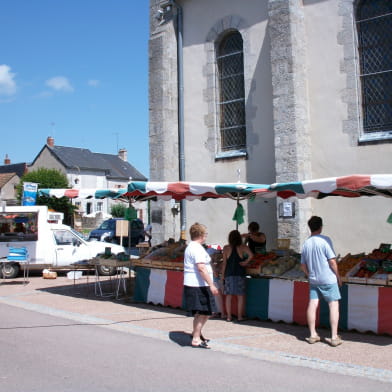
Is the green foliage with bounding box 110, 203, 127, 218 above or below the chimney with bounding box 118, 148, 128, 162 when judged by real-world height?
below

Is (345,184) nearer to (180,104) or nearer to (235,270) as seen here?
(235,270)

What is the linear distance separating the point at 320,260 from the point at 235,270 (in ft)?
5.95

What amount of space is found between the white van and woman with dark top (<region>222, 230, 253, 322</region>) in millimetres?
7549

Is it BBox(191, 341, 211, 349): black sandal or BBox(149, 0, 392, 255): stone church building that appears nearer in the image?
BBox(191, 341, 211, 349): black sandal

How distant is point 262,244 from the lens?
10.0 meters

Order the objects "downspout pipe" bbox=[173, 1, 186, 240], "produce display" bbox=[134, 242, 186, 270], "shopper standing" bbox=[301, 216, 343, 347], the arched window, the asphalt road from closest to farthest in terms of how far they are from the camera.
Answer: the asphalt road
"shopper standing" bbox=[301, 216, 343, 347]
"produce display" bbox=[134, 242, 186, 270]
the arched window
"downspout pipe" bbox=[173, 1, 186, 240]

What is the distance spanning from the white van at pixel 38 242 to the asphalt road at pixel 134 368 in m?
7.96

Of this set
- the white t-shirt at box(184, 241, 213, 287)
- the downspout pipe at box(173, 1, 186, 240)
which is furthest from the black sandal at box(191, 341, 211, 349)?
the downspout pipe at box(173, 1, 186, 240)

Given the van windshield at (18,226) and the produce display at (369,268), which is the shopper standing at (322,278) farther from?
the van windshield at (18,226)

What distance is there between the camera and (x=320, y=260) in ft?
22.1

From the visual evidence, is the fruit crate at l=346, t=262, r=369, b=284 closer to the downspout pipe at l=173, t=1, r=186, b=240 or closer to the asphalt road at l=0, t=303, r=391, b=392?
the asphalt road at l=0, t=303, r=391, b=392

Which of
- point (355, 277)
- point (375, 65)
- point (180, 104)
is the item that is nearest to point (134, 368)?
point (355, 277)

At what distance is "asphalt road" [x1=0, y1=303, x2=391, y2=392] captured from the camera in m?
4.93

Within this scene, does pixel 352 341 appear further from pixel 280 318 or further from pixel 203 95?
pixel 203 95
